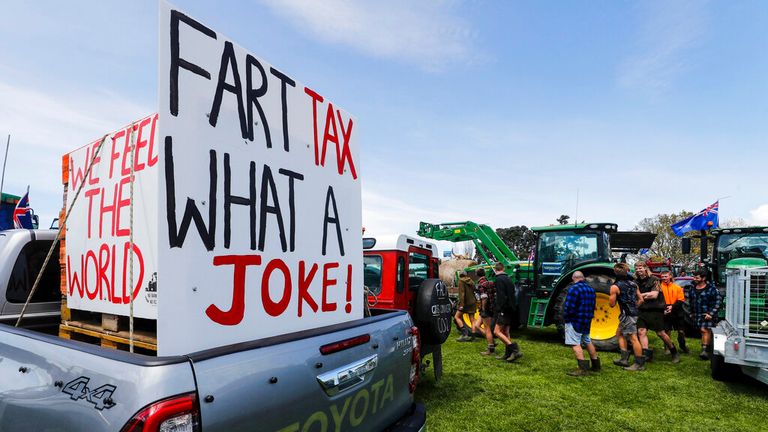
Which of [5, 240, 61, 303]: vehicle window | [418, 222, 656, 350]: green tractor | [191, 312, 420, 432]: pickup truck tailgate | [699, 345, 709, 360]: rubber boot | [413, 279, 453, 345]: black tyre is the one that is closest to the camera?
[191, 312, 420, 432]: pickup truck tailgate

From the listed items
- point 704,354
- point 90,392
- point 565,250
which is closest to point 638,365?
point 704,354

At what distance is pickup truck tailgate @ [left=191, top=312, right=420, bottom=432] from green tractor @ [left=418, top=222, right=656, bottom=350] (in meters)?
7.14

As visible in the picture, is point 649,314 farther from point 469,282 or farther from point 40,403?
point 40,403

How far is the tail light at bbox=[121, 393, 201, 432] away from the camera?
4.44 ft

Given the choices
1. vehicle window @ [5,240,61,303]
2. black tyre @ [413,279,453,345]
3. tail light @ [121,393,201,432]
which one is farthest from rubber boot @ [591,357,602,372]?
vehicle window @ [5,240,61,303]

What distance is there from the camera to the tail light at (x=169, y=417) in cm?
135

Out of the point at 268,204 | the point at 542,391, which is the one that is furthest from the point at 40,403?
the point at 542,391

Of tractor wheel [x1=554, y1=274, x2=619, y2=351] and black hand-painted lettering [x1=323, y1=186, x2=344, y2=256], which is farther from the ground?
black hand-painted lettering [x1=323, y1=186, x2=344, y2=256]

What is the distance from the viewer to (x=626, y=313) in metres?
7.17

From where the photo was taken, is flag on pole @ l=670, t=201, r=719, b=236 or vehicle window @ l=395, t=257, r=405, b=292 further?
flag on pole @ l=670, t=201, r=719, b=236

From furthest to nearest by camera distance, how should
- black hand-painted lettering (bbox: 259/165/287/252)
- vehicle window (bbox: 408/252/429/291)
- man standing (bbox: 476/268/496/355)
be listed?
man standing (bbox: 476/268/496/355) < vehicle window (bbox: 408/252/429/291) < black hand-painted lettering (bbox: 259/165/287/252)

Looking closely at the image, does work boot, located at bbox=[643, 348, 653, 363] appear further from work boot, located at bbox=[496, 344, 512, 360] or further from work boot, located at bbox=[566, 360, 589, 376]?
work boot, located at bbox=[496, 344, 512, 360]

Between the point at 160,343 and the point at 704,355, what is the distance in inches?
347

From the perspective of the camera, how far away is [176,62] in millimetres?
1737
